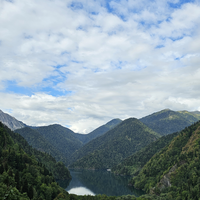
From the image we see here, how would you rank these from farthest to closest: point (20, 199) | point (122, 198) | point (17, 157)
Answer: point (17, 157) < point (122, 198) < point (20, 199)

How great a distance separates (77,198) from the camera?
16375cm

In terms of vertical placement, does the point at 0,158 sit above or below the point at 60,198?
above

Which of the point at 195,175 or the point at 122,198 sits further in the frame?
the point at 195,175

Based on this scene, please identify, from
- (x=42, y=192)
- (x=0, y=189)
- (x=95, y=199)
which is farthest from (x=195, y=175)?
(x=0, y=189)

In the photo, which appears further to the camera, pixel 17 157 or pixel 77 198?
pixel 17 157

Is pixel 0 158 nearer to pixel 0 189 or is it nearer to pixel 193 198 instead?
pixel 0 189

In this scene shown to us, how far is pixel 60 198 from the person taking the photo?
460ft

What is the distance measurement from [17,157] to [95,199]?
85290 millimetres

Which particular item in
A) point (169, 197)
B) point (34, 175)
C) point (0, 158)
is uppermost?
point (0, 158)

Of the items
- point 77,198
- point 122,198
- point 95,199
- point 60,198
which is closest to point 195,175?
point 122,198

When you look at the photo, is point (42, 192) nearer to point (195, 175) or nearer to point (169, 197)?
point (169, 197)

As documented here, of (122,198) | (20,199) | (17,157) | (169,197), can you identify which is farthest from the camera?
(17,157)

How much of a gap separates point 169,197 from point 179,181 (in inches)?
1183

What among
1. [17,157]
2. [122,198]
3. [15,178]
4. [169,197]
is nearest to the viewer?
[15,178]
